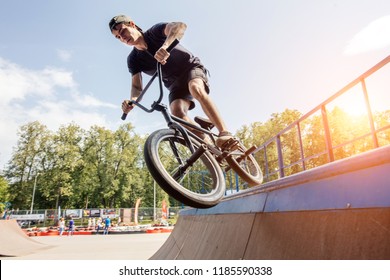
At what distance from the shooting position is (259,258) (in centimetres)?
224

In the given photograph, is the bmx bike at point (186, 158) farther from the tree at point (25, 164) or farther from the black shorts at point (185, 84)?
the tree at point (25, 164)

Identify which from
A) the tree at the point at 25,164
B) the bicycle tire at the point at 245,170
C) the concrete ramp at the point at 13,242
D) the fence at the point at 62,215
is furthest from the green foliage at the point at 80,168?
the bicycle tire at the point at 245,170

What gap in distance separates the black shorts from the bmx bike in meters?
0.39

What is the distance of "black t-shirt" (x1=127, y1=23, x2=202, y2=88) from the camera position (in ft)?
10.1

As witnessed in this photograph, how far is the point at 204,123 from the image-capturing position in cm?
346

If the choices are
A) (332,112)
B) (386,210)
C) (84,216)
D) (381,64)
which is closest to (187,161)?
(386,210)

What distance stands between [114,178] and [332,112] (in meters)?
38.1

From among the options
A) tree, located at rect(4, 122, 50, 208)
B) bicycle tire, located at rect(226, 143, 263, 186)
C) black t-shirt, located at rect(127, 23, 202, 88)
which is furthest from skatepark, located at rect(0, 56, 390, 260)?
tree, located at rect(4, 122, 50, 208)

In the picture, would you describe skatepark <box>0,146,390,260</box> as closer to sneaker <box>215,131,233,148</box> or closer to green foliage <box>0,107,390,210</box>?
sneaker <box>215,131,233,148</box>

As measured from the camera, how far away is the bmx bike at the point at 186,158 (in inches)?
91.9

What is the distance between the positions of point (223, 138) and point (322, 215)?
1.56m

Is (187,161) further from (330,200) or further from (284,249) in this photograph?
(330,200)

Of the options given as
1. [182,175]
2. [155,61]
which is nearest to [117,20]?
[155,61]
